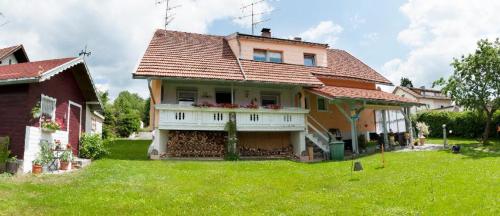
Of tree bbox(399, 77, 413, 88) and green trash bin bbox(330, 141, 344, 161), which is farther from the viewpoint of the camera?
tree bbox(399, 77, 413, 88)

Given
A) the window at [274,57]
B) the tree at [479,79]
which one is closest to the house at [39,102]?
the window at [274,57]

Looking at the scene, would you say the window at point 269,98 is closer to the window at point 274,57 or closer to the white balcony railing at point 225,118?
the window at point 274,57

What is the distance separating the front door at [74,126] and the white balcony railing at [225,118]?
3.51 m

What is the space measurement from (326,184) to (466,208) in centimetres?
424

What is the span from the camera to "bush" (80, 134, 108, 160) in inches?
643

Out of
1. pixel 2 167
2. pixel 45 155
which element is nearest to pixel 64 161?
pixel 45 155

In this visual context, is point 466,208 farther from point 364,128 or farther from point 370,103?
point 364,128

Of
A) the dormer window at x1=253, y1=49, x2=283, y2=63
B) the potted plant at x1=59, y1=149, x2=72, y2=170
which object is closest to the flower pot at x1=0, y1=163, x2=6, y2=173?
the potted plant at x1=59, y1=149, x2=72, y2=170

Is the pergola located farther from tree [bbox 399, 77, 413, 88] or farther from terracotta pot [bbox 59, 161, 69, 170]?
tree [bbox 399, 77, 413, 88]

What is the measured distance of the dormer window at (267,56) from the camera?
2295cm

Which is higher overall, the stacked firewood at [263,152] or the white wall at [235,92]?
the white wall at [235,92]

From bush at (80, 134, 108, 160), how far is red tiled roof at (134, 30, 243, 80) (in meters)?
3.44

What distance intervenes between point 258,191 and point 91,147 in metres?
9.38

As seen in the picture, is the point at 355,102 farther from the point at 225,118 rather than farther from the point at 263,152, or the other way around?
the point at 225,118
